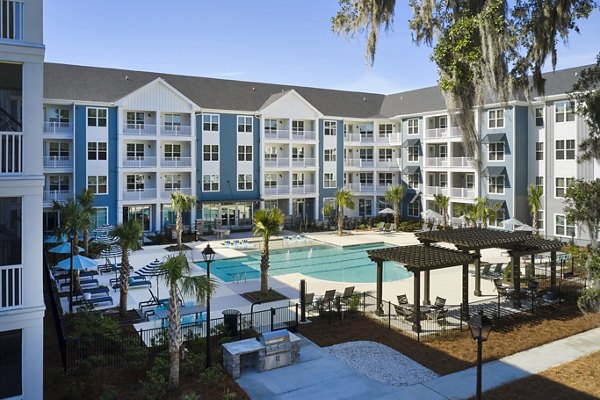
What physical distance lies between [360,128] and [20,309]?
40.2 meters

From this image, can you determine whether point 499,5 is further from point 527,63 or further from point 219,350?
point 219,350

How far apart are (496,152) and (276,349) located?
98.1 feet

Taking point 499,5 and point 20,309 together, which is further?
point 499,5

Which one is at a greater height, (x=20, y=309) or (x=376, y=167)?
(x=376, y=167)

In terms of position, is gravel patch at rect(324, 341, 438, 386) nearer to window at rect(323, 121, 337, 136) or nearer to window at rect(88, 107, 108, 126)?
window at rect(88, 107, 108, 126)

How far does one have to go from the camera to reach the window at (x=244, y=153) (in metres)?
40.3

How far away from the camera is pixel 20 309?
939 centimetres

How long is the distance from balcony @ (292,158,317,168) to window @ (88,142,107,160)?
15825mm

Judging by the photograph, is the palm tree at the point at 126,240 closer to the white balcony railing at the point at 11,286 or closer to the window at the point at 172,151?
the white balcony railing at the point at 11,286

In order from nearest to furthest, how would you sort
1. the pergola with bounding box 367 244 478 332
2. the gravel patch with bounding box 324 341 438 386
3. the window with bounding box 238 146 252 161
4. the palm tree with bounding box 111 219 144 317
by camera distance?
the gravel patch with bounding box 324 341 438 386 → the pergola with bounding box 367 244 478 332 → the palm tree with bounding box 111 219 144 317 → the window with bounding box 238 146 252 161

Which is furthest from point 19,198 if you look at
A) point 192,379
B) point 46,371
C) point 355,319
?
point 355,319

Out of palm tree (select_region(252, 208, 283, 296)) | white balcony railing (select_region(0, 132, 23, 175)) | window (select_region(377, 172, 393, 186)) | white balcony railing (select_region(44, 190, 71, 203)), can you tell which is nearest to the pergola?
palm tree (select_region(252, 208, 283, 296))

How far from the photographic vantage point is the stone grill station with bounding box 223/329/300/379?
12367 millimetres

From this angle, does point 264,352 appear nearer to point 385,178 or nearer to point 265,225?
point 265,225
